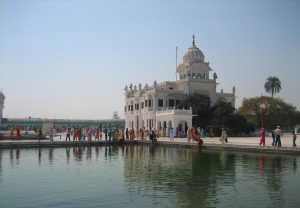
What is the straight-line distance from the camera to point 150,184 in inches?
485

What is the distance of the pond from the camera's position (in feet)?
32.7

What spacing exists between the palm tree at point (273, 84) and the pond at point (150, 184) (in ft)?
187

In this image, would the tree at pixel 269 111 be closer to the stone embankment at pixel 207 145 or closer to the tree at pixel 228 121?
the tree at pixel 228 121

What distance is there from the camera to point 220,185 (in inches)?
482

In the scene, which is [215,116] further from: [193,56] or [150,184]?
[150,184]

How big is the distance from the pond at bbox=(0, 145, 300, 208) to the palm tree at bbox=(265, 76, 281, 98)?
56972 mm

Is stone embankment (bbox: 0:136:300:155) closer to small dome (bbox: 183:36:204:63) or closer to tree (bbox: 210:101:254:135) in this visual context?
tree (bbox: 210:101:254:135)

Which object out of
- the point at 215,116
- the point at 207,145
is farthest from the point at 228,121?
the point at 207,145

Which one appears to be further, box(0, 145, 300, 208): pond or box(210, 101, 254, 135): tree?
box(210, 101, 254, 135): tree

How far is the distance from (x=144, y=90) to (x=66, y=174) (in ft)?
138

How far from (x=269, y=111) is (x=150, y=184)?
47.7 m

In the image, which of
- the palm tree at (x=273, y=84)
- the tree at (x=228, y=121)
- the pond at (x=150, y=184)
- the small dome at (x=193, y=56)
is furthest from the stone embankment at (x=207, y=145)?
the palm tree at (x=273, y=84)

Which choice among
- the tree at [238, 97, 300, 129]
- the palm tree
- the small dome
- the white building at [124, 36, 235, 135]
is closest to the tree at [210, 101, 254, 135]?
the white building at [124, 36, 235, 135]

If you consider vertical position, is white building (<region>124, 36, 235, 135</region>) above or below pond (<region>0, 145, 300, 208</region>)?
above
